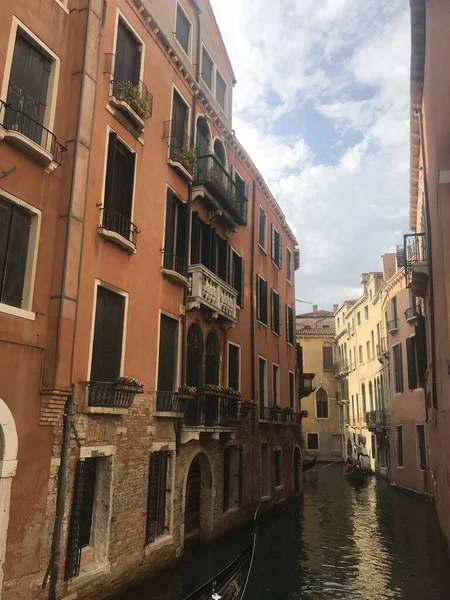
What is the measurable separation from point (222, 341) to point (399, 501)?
13.5 meters

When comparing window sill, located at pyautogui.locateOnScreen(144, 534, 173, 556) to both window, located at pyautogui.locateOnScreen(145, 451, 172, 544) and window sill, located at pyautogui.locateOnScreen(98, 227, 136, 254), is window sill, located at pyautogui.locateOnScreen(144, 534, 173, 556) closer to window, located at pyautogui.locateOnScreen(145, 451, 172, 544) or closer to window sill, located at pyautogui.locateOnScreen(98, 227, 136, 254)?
window, located at pyautogui.locateOnScreen(145, 451, 172, 544)

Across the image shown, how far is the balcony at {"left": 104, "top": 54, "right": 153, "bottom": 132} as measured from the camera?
10250 mm

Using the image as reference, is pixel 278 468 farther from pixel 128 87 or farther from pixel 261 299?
pixel 128 87

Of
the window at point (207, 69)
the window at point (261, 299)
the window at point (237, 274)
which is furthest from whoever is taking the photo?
the window at point (261, 299)

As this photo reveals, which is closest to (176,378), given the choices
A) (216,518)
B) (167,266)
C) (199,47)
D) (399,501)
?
(167,266)

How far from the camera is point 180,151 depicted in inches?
507

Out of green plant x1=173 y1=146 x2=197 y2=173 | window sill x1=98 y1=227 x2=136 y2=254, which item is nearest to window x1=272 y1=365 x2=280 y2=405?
green plant x1=173 y1=146 x2=197 y2=173

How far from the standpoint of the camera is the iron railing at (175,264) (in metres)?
12.1

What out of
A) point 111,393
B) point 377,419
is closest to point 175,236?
point 111,393

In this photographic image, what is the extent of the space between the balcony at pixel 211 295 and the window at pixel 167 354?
887mm

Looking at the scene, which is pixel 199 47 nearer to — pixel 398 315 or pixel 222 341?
pixel 222 341

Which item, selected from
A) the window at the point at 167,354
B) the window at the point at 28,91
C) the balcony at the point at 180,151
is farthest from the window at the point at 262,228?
the window at the point at 28,91

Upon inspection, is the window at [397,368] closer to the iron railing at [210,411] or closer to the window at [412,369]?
the window at [412,369]

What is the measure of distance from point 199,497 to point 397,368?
54.3 feet
